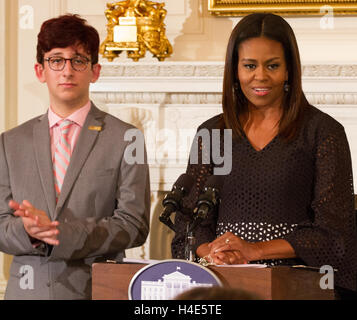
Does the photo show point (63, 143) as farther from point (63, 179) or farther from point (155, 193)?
point (155, 193)

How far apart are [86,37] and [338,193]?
3.43ft

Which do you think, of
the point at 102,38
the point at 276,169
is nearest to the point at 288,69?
the point at 276,169

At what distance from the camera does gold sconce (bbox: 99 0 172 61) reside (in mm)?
3645

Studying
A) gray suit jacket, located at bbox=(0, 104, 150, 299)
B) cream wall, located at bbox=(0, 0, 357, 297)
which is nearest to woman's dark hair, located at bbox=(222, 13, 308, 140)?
gray suit jacket, located at bbox=(0, 104, 150, 299)

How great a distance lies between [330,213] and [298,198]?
118 mm

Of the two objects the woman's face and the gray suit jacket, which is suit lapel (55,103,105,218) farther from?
the woman's face

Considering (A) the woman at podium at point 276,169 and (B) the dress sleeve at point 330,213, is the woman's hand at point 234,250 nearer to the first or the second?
(A) the woman at podium at point 276,169

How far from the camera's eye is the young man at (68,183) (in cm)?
237

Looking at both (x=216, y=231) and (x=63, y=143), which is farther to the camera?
(x=63, y=143)

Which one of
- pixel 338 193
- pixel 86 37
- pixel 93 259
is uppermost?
pixel 86 37

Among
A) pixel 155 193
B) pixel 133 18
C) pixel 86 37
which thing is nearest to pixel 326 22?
pixel 133 18

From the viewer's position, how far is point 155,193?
364 cm

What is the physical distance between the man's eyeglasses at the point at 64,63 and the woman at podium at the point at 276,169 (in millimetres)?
539
